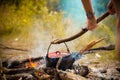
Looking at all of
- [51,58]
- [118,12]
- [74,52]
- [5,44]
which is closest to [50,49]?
[51,58]

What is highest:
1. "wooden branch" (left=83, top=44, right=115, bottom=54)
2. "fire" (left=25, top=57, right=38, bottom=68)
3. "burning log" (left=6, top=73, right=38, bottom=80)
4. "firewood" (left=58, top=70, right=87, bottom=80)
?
"wooden branch" (left=83, top=44, right=115, bottom=54)

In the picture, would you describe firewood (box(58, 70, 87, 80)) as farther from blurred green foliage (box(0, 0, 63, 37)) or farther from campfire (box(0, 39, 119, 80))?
blurred green foliage (box(0, 0, 63, 37))

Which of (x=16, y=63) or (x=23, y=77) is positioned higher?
(x=16, y=63)

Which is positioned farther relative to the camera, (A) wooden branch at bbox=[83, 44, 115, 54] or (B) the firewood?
(A) wooden branch at bbox=[83, 44, 115, 54]

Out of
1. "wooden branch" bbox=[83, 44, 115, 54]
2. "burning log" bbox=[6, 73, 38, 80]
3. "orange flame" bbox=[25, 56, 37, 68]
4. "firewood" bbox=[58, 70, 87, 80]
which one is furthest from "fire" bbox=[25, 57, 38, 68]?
"wooden branch" bbox=[83, 44, 115, 54]

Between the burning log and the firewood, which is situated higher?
the burning log

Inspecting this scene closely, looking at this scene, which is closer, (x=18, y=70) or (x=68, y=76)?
(x=68, y=76)

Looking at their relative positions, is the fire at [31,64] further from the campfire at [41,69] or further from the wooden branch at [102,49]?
the wooden branch at [102,49]

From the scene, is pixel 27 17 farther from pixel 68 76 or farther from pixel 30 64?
pixel 68 76

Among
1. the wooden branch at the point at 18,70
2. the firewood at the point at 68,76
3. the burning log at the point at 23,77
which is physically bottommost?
the firewood at the point at 68,76

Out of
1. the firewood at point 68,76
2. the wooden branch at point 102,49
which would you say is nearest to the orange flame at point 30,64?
the firewood at point 68,76

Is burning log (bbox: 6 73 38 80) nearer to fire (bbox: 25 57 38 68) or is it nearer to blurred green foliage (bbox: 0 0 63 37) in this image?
fire (bbox: 25 57 38 68)

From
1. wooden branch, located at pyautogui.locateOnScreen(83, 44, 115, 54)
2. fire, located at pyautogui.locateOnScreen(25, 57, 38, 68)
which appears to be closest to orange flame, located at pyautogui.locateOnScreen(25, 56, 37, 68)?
fire, located at pyautogui.locateOnScreen(25, 57, 38, 68)

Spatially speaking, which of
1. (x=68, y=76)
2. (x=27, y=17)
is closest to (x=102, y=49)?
(x=68, y=76)
